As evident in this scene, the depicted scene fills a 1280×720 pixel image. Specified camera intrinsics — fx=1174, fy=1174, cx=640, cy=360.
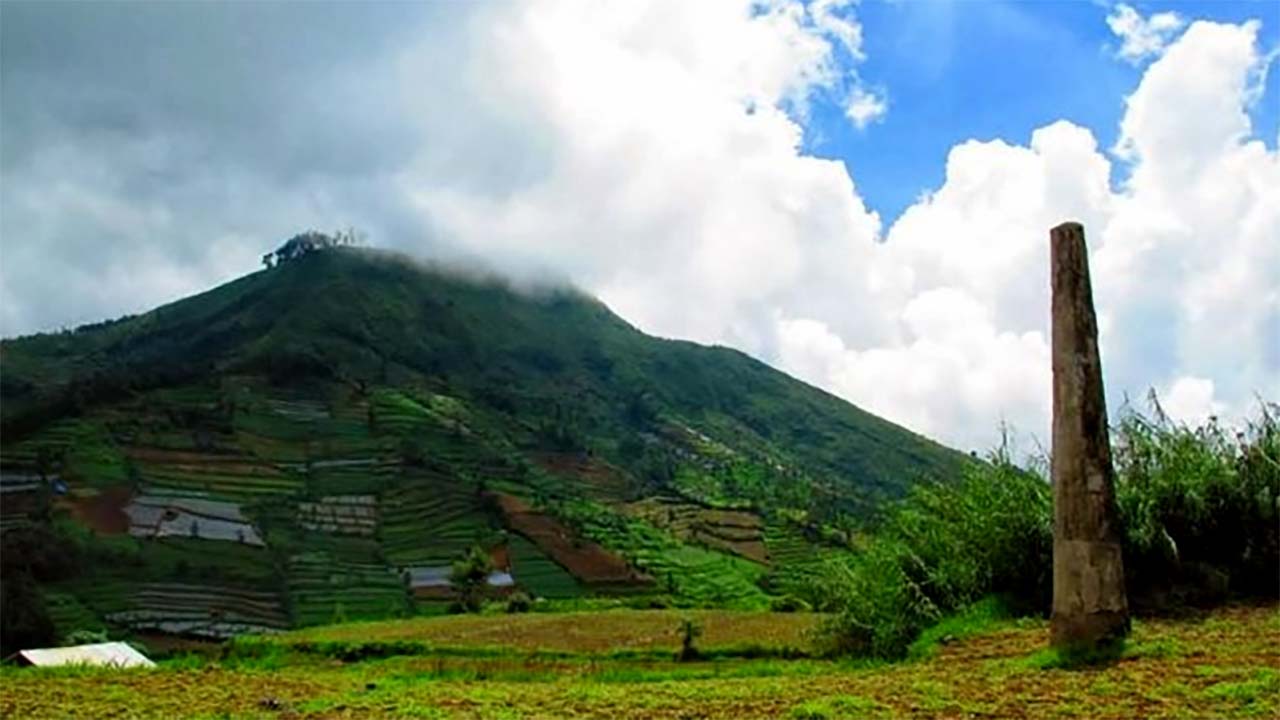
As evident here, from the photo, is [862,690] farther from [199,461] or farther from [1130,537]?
[199,461]

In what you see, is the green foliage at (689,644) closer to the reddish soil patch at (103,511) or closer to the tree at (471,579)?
the tree at (471,579)

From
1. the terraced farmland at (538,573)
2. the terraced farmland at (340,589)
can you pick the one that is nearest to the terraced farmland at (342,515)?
the terraced farmland at (340,589)

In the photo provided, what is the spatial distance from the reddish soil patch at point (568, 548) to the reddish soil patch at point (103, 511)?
27.7 m

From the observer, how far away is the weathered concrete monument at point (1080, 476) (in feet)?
41.3

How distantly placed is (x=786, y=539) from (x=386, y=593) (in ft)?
110

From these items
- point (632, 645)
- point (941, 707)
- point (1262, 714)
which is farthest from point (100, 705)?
point (632, 645)

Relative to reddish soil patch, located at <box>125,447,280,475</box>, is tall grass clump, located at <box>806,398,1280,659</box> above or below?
below

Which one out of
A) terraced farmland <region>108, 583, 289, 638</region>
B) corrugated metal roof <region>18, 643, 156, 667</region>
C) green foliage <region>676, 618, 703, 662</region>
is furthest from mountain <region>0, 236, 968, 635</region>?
corrugated metal roof <region>18, 643, 156, 667</region>

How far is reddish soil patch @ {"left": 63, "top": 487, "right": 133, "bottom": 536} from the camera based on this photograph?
7381cm

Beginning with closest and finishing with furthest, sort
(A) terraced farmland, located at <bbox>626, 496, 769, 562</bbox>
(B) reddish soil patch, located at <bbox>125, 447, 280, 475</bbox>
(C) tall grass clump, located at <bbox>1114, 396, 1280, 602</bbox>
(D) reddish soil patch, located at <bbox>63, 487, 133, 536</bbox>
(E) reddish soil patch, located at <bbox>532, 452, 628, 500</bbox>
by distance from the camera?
(C) tall grass clump, located at <bbox>1114, 396, 1280, 602</bbox>, (D) reddish soil patch, located at <bbox>63, 487, 133, 536</bbox>, (B) reddish soil patch, located at <bbox>125, 447, 280, 475</bbox>, (A) terraced farmland, located at <bbox>626, 496, 769, 562</bbox>, (E) reddish soil patch, located at <bbox>532, 452, 628, 500</bbox>

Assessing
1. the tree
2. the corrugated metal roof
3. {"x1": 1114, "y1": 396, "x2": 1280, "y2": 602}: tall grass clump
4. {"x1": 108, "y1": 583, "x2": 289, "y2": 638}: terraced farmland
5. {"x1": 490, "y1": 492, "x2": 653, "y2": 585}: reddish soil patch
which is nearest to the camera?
{"x1": 1114, "y1": 396, "x2": 1280, "y2": 602}: tall grass clump

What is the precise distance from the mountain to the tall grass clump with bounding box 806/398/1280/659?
2105 millimetres

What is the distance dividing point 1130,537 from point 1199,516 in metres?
1.21

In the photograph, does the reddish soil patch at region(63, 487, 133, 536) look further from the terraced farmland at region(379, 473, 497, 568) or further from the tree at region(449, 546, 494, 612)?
the tree at region(449, 546, 494, 612)
